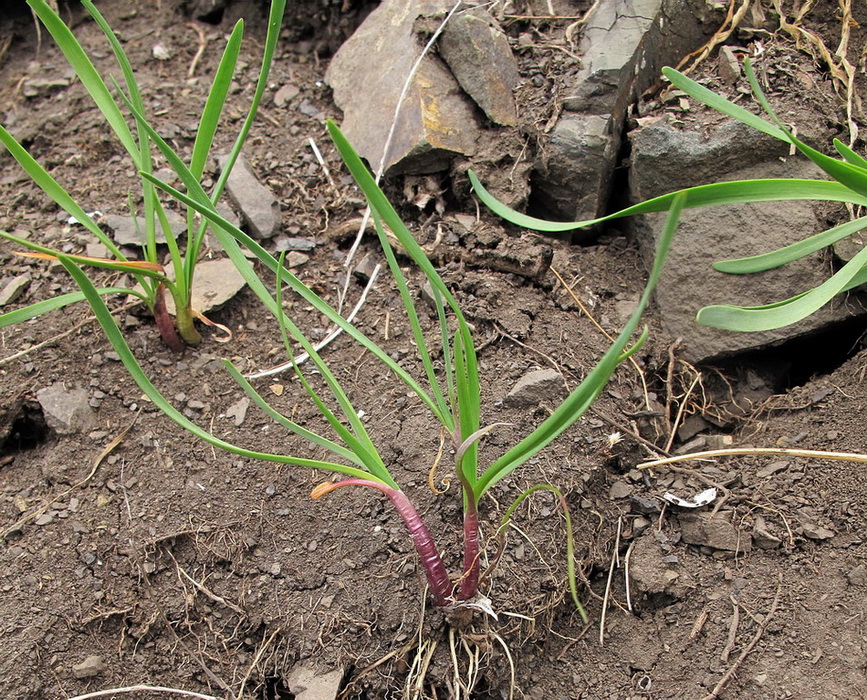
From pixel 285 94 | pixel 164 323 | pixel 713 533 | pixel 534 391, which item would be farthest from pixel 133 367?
pixel 285 94

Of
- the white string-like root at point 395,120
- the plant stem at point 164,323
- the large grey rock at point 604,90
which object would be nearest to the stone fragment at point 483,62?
the white string-like root at point 395,120

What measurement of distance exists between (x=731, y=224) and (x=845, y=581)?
2.27 ft

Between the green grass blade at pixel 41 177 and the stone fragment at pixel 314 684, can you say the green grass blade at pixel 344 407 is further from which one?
the green grass blade at pixel 41 177

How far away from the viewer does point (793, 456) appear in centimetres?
140

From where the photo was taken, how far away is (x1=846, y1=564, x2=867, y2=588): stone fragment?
1.24 meters

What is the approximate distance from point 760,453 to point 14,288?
4.77 feet

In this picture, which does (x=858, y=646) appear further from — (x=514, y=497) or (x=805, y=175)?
(x=805, y=175)

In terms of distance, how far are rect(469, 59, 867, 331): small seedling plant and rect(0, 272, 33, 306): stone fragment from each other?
1.00 meters

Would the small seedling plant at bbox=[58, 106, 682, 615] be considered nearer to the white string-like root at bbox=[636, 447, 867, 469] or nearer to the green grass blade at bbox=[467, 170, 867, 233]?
the green grass blade at bbox=[467, 170, 867, 233]

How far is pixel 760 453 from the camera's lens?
4.54 feet

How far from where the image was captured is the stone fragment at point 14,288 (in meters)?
1.65

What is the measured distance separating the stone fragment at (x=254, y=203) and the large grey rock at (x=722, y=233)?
0.77m

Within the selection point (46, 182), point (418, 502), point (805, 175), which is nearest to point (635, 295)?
point (805, 175)

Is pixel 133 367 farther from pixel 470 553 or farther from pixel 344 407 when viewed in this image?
pixel 470 553
